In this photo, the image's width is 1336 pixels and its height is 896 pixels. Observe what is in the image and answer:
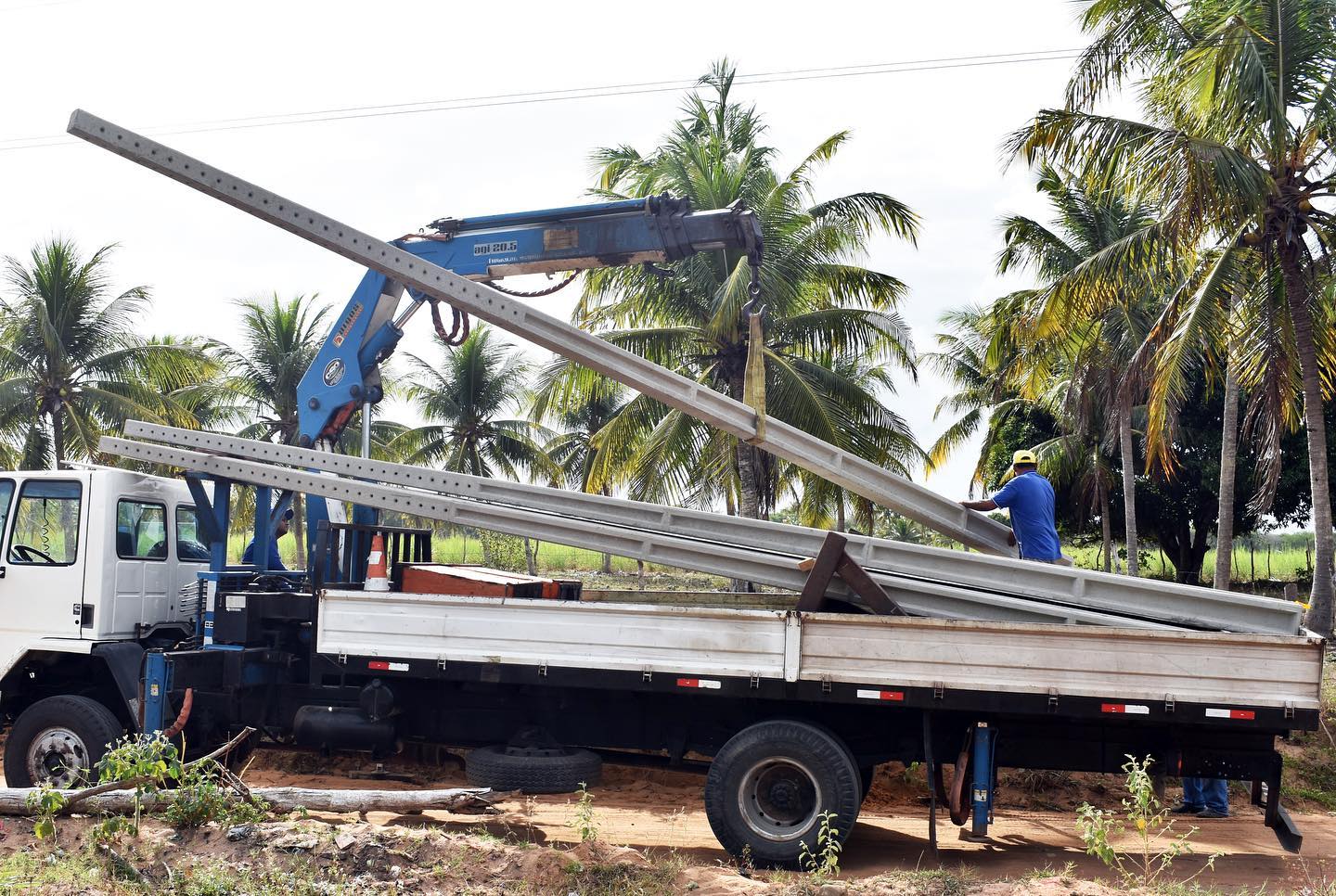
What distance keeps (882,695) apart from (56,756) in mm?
5597

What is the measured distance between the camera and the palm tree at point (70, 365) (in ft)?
71.2

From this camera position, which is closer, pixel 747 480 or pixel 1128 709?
pixel 1128 709

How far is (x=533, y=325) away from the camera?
798 cm

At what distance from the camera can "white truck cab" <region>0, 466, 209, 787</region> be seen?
7797 millimetres

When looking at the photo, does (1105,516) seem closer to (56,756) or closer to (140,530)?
(140,530)

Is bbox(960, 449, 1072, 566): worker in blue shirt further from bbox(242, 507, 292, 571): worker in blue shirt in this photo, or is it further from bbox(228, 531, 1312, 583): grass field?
bbox(228, 531, 1312, 583): grass field

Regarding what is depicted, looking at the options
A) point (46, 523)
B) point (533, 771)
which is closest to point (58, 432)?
point (46, 523)

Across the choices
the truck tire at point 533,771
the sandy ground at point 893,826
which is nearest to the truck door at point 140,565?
the sandy ground at point 893,826

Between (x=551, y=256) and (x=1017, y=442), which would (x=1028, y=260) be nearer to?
(x=1017, y=442)

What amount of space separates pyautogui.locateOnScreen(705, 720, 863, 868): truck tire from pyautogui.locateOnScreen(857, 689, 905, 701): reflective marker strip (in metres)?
0.35

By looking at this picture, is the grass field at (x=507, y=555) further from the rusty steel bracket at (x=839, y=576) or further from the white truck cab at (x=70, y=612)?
the rusty steel bracket at (x=839, y=576)

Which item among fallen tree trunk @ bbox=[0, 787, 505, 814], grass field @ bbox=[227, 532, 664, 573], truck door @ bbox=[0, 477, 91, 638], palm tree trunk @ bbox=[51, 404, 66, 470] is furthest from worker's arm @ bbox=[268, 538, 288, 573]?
grass field @ bbox=[227, 532, 664, 573]

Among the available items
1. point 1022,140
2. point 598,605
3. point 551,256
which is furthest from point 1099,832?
point 1022,140

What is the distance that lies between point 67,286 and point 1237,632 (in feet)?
72.1
